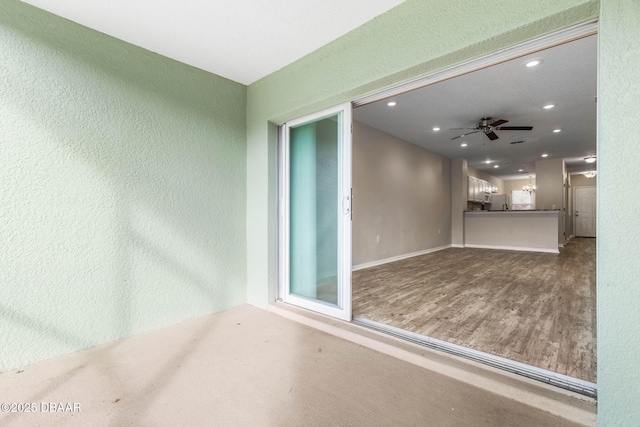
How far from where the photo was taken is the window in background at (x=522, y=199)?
486 inches

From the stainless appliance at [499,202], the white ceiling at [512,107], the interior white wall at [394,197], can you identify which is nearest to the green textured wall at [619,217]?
the white ceiling at [512,107]

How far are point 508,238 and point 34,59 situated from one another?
905 centimetres

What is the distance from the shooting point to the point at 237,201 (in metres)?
3.07

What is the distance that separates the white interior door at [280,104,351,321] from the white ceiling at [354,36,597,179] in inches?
70.8

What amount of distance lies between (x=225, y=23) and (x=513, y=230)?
8.12 metres

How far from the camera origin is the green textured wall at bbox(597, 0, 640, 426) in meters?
1.23

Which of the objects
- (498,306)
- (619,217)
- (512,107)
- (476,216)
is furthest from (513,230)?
(619,217)

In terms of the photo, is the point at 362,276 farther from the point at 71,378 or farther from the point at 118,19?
the point at 118,19

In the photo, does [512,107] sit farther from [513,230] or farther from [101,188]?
[101,188]

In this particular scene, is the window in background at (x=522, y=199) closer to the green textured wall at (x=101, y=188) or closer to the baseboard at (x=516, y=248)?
the baseboard at (x=516, y=248)

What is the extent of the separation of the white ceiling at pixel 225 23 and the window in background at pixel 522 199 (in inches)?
516

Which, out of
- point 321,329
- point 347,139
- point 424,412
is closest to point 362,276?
point 321,329

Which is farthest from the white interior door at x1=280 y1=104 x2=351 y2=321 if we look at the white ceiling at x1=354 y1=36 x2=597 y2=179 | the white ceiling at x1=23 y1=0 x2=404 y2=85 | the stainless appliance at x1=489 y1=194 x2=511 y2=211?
the stainless appliance at x1=489 y1=194 x2=511 y2=211

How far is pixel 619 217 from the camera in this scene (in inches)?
49.9
